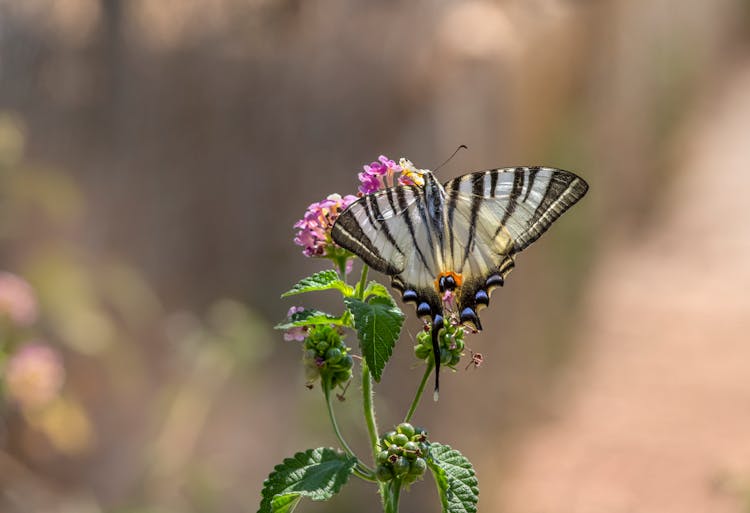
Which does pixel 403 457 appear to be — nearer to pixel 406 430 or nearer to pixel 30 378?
pixel 406 430

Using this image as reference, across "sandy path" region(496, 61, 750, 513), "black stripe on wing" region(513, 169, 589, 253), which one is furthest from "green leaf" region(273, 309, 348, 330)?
"sandy path" region(496, 61, 750, 513)

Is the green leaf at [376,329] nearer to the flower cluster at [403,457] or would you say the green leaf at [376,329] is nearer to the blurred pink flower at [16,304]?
the flower cluster at [403,457]

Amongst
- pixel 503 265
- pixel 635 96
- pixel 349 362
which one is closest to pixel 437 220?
pixel 503 265

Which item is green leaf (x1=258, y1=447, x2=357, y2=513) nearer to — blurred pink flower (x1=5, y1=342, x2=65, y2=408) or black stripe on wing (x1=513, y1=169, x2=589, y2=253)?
black stripe on wing (x1=513, y1=169, x2=589, y2=253)

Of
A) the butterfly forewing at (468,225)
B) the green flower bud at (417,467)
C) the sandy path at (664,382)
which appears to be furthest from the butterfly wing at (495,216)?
the sandy path at (664,382)

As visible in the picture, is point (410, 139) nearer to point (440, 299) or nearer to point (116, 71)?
point (116, 71)

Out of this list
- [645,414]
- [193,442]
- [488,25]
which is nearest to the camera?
[193,442]

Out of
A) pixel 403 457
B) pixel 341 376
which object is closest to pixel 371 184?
pixel 341 376
